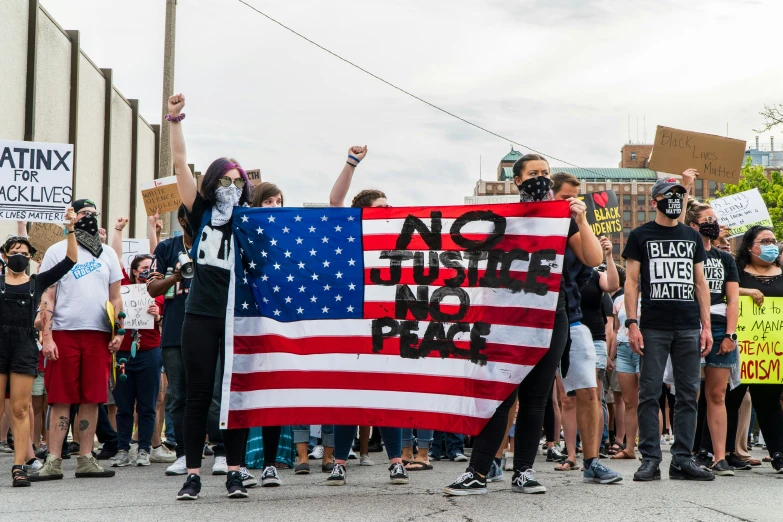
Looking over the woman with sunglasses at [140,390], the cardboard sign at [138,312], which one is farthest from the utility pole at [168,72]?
the woman with sunglasses at [140,390]

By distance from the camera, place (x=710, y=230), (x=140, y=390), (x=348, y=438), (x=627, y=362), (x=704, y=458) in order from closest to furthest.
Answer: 1. (x=348, y=438)
2. (x=710, y=230)
3. (x=704, y=458)
4. (x=140, y=390)
5. (x=627, y=362)

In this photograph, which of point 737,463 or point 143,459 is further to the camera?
point 143,459

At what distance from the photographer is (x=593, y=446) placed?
7086 mm

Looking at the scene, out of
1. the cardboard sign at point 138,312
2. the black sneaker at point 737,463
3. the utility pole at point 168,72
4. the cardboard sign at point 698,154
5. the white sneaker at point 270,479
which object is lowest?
the black sneaker at point 737,463

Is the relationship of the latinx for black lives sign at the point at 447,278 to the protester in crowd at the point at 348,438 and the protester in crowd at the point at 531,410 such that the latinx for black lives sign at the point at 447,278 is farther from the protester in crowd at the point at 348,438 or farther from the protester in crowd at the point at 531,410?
the protester in crowd at the point at 348,438

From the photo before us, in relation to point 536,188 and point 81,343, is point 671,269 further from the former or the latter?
point 81,343

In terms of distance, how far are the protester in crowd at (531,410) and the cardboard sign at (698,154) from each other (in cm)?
510

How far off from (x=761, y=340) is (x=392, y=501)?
4.71 m

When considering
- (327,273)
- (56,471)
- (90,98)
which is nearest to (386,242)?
(327,273)

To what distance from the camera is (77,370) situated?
7980 millimetres

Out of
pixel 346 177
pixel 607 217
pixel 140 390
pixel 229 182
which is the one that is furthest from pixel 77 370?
pixel 607 217

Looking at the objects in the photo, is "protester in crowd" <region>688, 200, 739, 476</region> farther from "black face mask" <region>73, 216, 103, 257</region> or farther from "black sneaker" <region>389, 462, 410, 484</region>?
"black face mask" <region>73, 216, 103, 257</region>

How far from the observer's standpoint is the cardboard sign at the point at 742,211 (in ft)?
42.7

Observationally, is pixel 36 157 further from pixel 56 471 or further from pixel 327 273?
pixel 327 273
